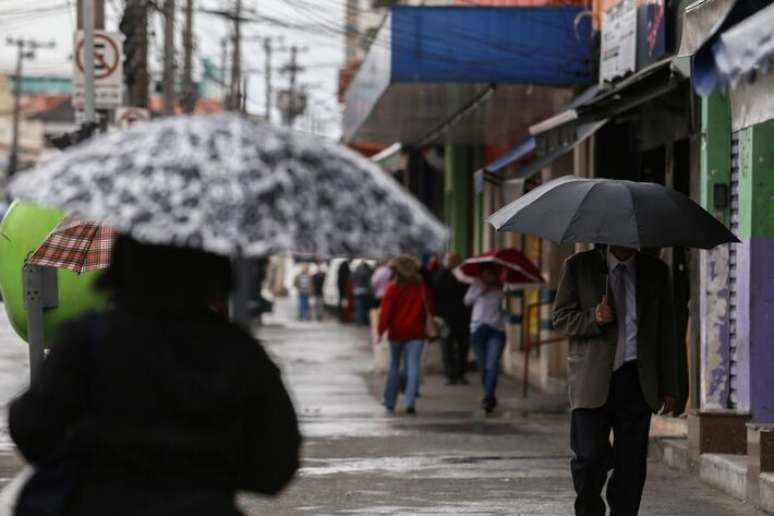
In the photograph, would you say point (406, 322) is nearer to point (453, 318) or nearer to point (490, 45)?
point (490, 45)

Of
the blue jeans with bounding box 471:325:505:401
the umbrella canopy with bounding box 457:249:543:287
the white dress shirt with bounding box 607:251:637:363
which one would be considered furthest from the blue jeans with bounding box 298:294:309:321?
the white dress shirt with bounding box 607:251:637:363

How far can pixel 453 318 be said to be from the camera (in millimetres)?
22359

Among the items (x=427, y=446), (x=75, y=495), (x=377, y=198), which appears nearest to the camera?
(x=75, y=495)

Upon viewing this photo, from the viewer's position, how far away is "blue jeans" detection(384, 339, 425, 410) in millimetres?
17688

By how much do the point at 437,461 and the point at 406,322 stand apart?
4.71 meters

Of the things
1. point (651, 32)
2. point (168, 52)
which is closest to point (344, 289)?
point (168, 52)

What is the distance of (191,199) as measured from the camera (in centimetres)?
411

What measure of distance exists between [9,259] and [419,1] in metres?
29.1

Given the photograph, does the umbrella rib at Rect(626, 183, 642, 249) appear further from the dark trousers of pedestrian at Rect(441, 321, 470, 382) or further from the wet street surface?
the dark trousers of pedestrian at Rect(441, 321, 470, 382)

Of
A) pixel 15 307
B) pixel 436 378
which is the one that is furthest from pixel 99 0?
pixel 15 307

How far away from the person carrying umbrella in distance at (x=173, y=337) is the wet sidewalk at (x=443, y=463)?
4.87 meters

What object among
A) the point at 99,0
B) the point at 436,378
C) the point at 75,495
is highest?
the point at 99,0

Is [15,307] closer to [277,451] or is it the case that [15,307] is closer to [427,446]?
[427,446]

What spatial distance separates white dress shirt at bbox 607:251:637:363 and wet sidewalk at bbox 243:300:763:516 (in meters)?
1.79
